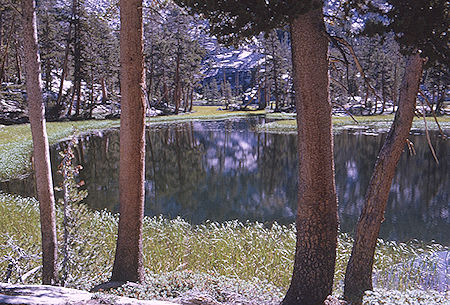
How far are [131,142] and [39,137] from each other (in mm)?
1572

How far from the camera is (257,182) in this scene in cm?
1892

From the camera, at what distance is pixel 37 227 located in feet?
34.0

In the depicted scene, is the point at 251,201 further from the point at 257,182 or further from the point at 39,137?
the point at 39,137

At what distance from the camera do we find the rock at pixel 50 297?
11.4 feet

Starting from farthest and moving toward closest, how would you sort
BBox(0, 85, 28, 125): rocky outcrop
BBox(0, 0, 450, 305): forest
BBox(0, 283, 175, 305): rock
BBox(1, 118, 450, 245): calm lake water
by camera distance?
BBox(0, 85, 28, 125): rocky outcrop
BBox(1, 118, 450, 245): calm lake water
BBox(0, 0, 450, 305): forest
BBox(0, 283, 175, 305): rock

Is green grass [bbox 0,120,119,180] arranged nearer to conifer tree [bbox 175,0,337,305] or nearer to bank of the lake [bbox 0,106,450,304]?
bank of the lake [bbox 0,106,450,304]

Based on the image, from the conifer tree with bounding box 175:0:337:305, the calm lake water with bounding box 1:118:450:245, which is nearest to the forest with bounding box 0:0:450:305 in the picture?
the conifer tree with bounding box 175:0:337:305

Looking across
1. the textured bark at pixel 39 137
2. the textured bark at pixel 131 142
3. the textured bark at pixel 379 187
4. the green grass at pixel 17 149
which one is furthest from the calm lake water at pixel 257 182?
the textured bark at pixel 39 137

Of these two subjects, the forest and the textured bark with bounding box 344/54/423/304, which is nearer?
the forest

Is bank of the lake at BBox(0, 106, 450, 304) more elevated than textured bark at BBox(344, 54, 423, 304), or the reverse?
textured bark at BBox(344, 54, 423, 304)

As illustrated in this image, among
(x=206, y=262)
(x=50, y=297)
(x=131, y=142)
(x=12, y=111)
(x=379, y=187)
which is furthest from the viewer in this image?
(x=12, y=111)

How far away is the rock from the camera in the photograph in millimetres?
3474

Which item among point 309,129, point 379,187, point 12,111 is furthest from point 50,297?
point 12,111

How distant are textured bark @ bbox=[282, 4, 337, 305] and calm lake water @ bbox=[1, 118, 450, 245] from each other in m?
7.48
